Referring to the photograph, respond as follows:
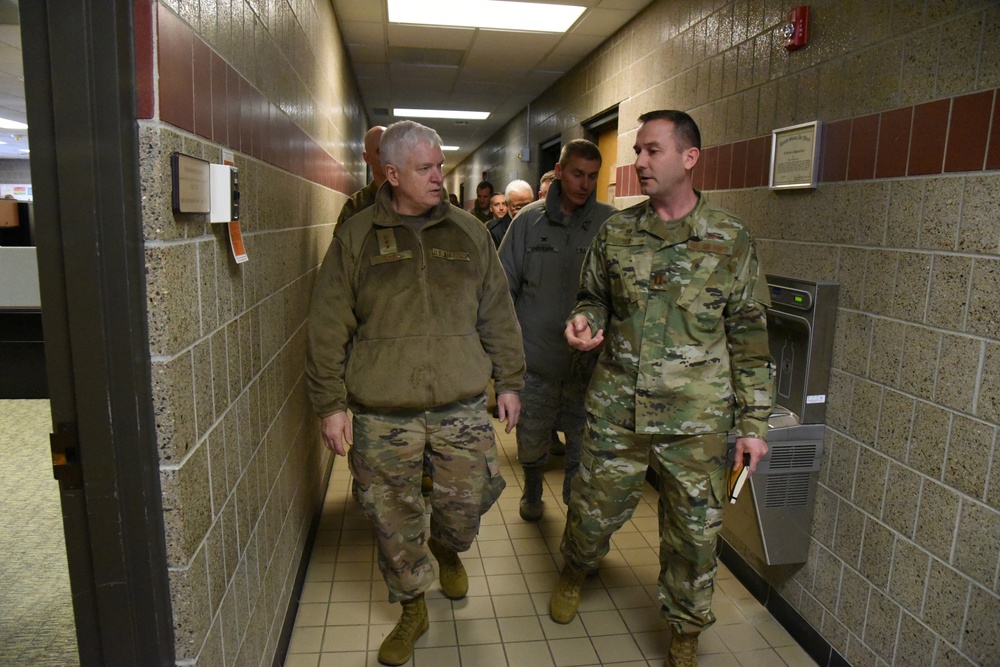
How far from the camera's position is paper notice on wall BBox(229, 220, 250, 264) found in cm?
142

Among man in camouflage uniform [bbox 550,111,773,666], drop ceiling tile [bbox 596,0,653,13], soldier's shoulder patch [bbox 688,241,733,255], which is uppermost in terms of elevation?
drop ceiling tile [bbox 596,0,653,13]

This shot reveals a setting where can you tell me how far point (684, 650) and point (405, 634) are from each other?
854 mm

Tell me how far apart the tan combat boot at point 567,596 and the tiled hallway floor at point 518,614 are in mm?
35

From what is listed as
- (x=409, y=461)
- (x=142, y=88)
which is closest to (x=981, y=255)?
(x=409, y=461)

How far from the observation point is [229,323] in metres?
1.47

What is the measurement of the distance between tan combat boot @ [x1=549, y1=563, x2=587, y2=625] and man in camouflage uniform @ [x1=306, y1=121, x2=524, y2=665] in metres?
0.44

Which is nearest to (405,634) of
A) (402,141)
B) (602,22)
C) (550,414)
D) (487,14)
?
(550,414)

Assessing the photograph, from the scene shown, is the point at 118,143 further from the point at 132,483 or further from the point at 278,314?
the point at 278,314

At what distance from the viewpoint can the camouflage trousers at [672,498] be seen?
2.00 m

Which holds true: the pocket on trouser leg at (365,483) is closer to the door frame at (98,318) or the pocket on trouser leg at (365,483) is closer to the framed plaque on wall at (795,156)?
the door frame at (98,318)

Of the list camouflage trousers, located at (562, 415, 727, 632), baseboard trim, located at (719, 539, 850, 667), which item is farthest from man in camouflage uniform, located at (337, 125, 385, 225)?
baseboard trim, located at (719, 539, 850, 667)

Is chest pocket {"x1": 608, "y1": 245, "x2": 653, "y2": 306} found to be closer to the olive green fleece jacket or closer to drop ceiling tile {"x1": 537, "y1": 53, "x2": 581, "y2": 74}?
the olive green fleece jacket

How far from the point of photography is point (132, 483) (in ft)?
3.59

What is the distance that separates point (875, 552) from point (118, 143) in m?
2.10
